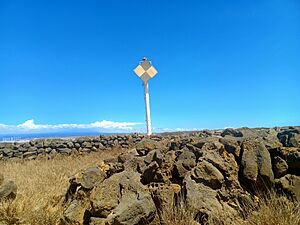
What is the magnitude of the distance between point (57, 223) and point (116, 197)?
1.07m

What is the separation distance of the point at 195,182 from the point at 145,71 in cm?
1024

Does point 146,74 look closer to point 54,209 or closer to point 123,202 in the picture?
point 54,209

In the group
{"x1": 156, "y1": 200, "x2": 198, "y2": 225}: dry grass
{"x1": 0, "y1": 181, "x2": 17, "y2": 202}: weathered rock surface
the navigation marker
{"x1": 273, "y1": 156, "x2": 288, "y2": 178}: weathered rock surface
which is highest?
the navigation marker

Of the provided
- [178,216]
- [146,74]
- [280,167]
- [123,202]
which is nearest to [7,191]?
[123,202]

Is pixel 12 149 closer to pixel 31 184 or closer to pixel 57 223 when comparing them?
pixel 31 184

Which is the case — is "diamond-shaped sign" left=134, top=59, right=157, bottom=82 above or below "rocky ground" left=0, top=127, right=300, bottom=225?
above

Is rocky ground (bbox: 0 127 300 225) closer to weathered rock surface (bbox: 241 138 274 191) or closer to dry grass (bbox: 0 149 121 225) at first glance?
weathered rock surface (bbox: 241 138 274 191)

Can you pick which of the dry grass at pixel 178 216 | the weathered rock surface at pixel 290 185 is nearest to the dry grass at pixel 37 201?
the dry grass at pixel 178 216

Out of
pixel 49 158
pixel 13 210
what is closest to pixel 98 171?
pixel 13 210

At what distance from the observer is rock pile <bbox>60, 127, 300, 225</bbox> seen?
5273 mm

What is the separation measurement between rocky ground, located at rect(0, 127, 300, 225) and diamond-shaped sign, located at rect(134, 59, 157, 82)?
8683 mm

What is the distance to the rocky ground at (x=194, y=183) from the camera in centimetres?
525

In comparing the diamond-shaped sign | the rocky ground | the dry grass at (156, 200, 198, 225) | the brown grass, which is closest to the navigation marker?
the diamond-shaped sign

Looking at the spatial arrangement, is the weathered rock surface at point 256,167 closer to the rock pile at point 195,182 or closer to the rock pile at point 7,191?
the rock pile at point 195,182
